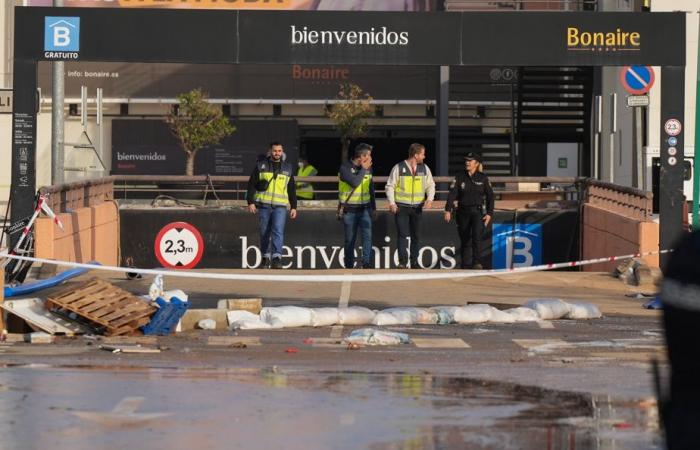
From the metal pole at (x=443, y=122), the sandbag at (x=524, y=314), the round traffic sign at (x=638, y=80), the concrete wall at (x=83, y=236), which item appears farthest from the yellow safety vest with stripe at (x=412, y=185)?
the metal pole at (x=443, y=122)

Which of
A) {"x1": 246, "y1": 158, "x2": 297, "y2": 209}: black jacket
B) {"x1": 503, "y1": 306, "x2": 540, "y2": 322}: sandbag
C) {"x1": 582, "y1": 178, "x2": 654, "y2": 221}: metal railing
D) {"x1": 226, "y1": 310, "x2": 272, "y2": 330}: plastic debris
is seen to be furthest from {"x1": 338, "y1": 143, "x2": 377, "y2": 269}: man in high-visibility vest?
{"x1": 226, "y1": 310, "x2": 272, "y2": 330}: plastic debris

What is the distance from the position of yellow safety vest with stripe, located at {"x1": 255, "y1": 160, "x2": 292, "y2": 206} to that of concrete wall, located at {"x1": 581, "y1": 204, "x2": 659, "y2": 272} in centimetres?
482

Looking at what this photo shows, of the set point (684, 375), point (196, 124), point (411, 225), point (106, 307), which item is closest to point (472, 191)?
point (411, 225)

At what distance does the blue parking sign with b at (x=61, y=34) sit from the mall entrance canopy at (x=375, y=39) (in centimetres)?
10

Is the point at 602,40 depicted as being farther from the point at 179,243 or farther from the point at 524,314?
the point at 179,243

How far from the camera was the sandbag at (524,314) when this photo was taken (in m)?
15.3

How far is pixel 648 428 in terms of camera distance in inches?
334

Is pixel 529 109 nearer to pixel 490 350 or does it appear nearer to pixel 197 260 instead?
pixel 197 260

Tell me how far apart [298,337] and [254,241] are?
533 inches

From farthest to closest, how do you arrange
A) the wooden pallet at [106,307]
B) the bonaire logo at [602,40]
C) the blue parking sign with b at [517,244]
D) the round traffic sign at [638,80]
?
the blue parking sign with b at [517,244] → the round traffic sign at [638,80] → the bonaire logo at [602,40] → the wooden pallet at [106,307]

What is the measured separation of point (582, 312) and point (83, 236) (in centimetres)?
922

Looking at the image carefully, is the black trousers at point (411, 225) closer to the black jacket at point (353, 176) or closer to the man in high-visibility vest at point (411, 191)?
the man in high-visibility vest at point (411, 191)

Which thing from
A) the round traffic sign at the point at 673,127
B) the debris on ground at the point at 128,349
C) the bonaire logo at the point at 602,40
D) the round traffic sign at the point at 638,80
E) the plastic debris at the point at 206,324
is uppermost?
the bonaire logo at the point at 602,40

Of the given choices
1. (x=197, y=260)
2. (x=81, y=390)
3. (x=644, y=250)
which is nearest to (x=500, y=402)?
(x=81, y=390)
